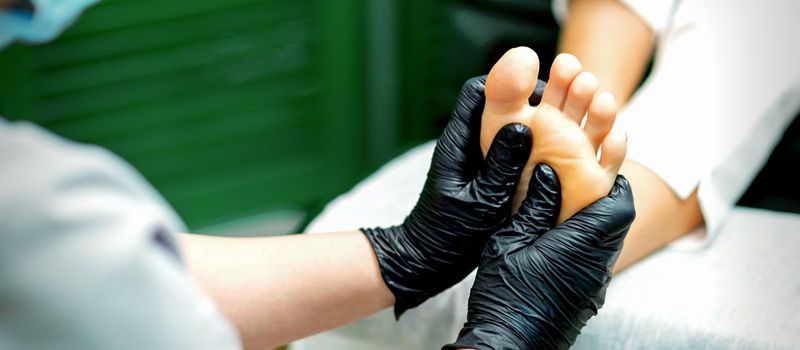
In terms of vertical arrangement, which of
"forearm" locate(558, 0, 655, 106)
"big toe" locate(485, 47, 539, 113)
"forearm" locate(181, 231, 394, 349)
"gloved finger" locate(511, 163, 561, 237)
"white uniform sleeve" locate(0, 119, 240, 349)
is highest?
"white uniform sleeve" locate(0, 119, 240, 349)

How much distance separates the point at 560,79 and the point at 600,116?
0.06 meters

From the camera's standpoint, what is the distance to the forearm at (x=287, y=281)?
1016 millimetres

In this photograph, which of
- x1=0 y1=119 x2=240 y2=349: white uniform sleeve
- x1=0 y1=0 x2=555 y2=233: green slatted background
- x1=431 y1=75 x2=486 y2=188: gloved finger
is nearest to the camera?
x1=0 y1=119 x2=240 y2=349: white uniform sleeve

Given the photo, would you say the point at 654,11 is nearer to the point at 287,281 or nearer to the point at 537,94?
the point at 537,94

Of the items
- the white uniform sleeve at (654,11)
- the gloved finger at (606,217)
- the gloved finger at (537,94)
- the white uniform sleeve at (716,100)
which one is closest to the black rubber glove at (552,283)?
the gloved finger at (606,217)

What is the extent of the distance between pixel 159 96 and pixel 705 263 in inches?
49.9

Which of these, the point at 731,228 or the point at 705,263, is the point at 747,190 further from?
the point at 705,263

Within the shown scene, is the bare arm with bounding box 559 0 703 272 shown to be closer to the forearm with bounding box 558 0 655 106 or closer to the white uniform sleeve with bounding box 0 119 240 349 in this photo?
the forearm with bounding box 558 0 655 106

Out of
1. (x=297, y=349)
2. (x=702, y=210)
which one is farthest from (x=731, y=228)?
(x=297, y=349)

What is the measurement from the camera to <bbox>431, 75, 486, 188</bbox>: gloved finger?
1.08 metres

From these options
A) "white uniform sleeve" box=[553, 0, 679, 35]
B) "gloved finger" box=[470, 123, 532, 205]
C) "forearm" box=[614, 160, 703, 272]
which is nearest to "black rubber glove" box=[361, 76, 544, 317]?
"gloved finger" box=[470, 123, 532, 205]

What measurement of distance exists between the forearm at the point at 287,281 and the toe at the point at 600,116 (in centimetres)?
29

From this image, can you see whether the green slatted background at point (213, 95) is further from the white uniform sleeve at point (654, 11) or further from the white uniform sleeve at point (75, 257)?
the white uniform sleeve at point (75, 257)

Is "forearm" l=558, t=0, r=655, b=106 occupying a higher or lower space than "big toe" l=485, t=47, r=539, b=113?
lower
